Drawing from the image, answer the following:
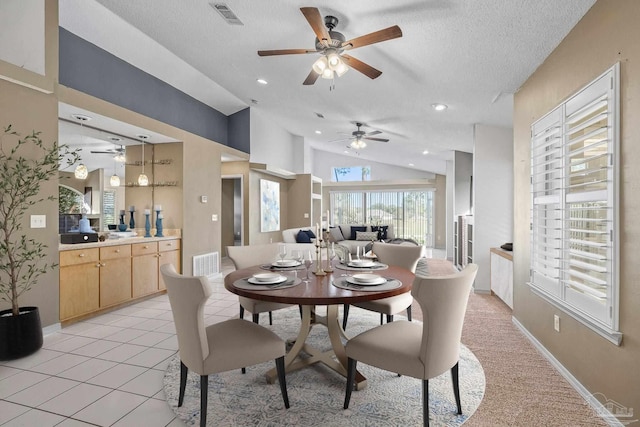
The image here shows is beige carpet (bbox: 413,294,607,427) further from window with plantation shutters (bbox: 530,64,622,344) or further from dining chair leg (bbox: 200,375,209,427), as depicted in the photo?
dining chair leg (bbox: 200,375,209,427)

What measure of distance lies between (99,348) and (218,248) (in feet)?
10.7

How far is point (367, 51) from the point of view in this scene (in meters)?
3.24

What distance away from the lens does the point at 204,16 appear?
10.8 ft

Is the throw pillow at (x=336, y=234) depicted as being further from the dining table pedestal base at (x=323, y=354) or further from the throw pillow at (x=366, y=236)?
the dining table pedestal base at (x=323, y=354)

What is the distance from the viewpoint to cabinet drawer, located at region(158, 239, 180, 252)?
479 cm

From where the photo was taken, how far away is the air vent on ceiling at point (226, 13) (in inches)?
118

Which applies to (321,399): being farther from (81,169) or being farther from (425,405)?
(81,169)

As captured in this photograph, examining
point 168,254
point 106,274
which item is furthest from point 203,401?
point 168,254

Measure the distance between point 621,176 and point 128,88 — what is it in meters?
5.32

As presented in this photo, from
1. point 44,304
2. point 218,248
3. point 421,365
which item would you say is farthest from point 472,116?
point 44,304

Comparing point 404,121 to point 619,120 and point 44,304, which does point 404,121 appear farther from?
point 44,304

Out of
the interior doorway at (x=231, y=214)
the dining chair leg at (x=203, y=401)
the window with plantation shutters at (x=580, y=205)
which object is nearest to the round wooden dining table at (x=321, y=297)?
the dining chair leg at (x=203, y=401)

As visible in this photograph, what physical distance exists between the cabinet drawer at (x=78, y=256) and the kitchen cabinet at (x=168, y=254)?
3.39 feet

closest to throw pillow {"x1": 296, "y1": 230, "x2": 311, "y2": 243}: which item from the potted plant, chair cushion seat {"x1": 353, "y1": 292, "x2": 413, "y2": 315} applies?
chair cushion seat {"x1": 353, "y1": 292, "x2": 413, "y2": 315}
